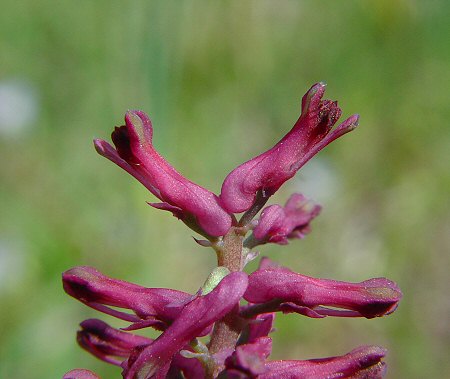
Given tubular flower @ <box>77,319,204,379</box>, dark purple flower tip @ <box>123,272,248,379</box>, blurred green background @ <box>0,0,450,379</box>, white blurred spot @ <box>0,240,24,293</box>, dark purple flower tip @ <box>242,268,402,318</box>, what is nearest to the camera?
dark purple flower tip @ <box>123,272,248,379</box>

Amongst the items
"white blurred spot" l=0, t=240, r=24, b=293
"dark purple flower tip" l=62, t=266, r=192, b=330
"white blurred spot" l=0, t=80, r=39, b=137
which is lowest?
"dark purple flower tip" l=62, t=266, r=192, b=330

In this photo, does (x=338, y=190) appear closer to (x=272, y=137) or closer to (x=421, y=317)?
(x=272, y=137)

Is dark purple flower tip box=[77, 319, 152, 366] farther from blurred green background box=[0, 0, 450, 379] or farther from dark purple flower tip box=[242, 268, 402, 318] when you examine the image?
blurred green background box=[0, 0, 450, 379]

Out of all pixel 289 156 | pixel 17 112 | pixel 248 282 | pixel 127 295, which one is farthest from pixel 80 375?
pixel 17 112

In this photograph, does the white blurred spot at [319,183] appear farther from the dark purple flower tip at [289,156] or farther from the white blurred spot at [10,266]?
the dark purple flower tip at [289,156]

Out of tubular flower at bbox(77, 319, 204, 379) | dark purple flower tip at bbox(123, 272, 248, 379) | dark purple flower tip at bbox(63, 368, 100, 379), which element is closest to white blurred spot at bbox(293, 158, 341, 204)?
tubular flower at bbox(77, 319, 204, 379)

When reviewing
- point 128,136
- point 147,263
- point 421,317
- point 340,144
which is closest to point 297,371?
point 128,136
